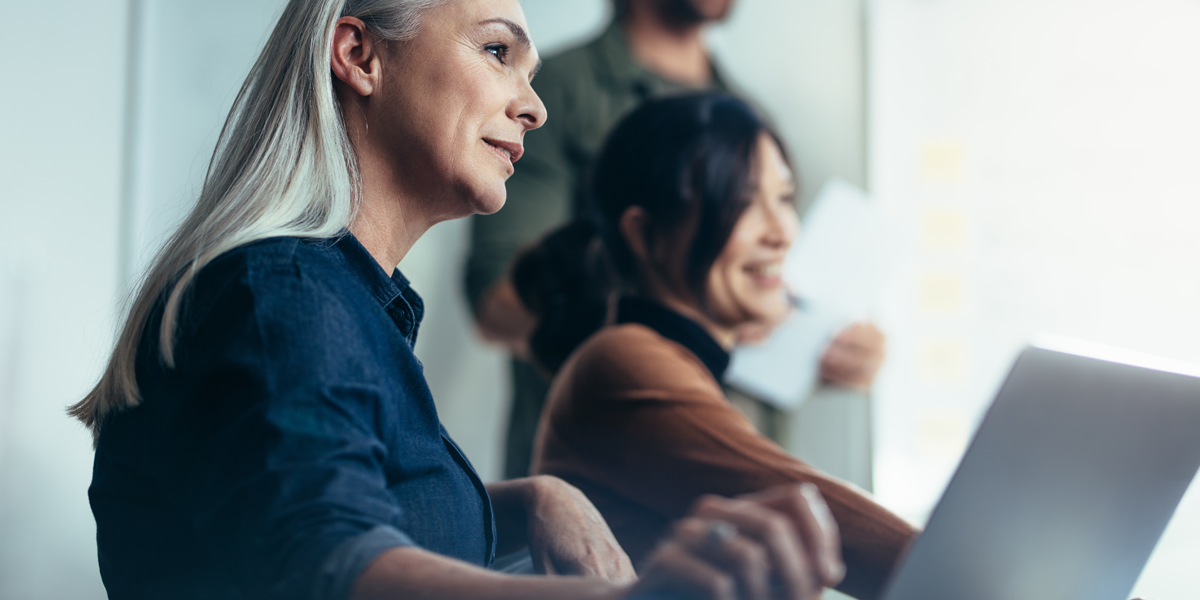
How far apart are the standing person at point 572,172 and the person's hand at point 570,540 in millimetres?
893

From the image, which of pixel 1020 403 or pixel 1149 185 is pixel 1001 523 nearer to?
pixel 1020 403

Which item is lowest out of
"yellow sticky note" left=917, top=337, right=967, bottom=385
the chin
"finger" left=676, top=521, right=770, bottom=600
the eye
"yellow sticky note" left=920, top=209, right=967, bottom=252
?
"finger" left=676, top=521, right=770, bottom=600

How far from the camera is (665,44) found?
5.57 feet

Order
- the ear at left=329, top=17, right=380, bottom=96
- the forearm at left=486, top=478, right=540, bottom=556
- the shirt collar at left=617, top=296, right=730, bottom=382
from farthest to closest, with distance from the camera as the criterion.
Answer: the shirt collar at left=617, top=296, right=730, bottom=382 < the forearm at left=486, top=478, right=540, bottom=556 < the ear at left=329, top=17, right=380, bottom=96

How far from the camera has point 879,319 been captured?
5.56 feet

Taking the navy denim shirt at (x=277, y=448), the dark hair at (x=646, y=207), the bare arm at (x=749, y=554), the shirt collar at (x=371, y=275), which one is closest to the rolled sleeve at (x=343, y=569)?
the navy denim shirt at (x=277, y=448)

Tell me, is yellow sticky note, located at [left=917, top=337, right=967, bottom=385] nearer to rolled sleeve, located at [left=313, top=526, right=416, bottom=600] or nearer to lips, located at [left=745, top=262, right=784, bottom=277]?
lips, located at [left=745, top=262, right=784, bottom=277]

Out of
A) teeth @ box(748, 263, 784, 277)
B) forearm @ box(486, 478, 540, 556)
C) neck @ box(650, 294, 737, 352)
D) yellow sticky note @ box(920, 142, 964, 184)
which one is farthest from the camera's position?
yellow sticky note @ box(920, 142, 964, 184)

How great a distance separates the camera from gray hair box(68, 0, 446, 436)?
1.72 ft

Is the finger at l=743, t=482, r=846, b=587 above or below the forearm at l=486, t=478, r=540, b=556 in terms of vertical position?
above

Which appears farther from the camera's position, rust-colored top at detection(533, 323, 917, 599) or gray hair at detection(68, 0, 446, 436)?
rust-colored top at detection(533, 323, 917, 599)

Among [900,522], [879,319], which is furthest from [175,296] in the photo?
[879,319]

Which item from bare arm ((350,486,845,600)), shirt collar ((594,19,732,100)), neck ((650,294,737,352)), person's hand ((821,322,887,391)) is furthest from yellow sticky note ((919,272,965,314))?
bare arm ((350,486,845,600))

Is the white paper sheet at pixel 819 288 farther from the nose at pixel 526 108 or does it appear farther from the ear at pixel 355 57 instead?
the ear at pixel 355 57
